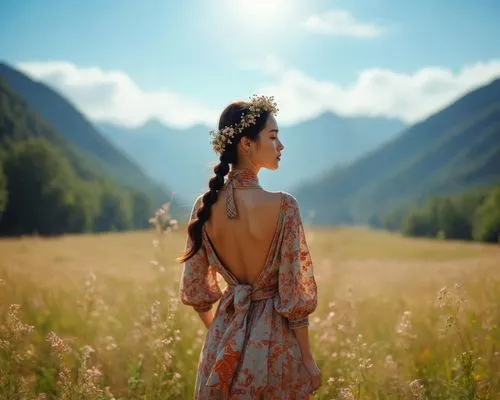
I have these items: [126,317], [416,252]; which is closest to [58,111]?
[416,252]

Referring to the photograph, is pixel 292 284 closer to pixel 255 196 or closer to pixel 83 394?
pixel 255 196

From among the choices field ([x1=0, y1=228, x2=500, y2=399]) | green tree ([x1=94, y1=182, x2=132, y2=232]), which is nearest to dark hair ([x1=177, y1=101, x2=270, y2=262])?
field ([x1=0, y1=228, x2=500, y2=399])

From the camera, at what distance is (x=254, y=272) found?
10.3 feet

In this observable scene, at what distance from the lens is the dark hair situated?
10.4 feet

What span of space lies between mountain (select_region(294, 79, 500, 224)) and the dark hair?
98318mm

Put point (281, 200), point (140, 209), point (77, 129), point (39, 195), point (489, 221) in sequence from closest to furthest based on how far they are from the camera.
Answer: point (281, 200) < point (489, 221) < point (39, 195) < point (140, 209) < point (77, 129)

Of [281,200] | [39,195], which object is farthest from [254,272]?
[39,195]

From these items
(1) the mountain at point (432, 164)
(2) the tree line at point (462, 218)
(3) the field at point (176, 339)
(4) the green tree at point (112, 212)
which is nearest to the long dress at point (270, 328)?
(3) the field at point (176, 339)

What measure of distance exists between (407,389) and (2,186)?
133 ft

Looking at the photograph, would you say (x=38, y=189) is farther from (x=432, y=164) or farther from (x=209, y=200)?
(x=432, y=164)

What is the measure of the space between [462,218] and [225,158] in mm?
58684

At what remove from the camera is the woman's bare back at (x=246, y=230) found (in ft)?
10.0

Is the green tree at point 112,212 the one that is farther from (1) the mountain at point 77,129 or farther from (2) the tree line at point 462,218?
(1) the mountain at point 77,129

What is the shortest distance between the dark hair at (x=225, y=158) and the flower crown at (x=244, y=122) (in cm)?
2
